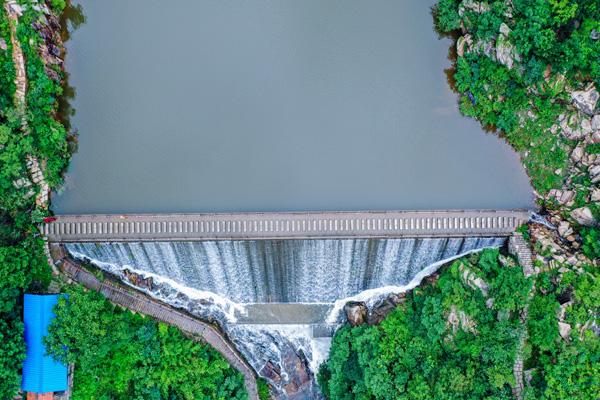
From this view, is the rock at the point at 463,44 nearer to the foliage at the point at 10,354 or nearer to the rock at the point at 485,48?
the rock at the point at 485,48

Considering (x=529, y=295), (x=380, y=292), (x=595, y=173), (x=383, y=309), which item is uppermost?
(x=595, y=173)

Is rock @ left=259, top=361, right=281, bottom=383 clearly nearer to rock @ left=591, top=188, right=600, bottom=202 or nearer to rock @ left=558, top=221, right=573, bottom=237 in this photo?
rock @ left=558, top=221, right=573, bottom=237

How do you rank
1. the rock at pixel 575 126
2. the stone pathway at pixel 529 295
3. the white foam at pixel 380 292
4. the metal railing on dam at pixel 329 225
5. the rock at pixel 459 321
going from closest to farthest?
1. the stone pathway at pixel 529 295
2. the rock at pixel 459 321
3. the rock at pixel 575 126
4. the metal railing on dam at pixel 329 225
5. the white foam at pixel 380 292

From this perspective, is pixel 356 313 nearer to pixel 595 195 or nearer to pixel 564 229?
pixel 564 229

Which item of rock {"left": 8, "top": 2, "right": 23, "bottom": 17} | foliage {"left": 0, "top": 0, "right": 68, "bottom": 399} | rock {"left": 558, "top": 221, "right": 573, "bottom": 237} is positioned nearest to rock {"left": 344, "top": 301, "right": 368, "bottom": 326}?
rock {"left": 558, "top": 221, "right": 573, "bottom": 237}

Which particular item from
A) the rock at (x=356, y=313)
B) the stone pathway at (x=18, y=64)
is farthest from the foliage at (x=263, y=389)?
the stone pathway at (x=18, y=64)

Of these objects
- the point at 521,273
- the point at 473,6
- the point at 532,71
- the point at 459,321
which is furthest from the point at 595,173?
the point at 473,6
